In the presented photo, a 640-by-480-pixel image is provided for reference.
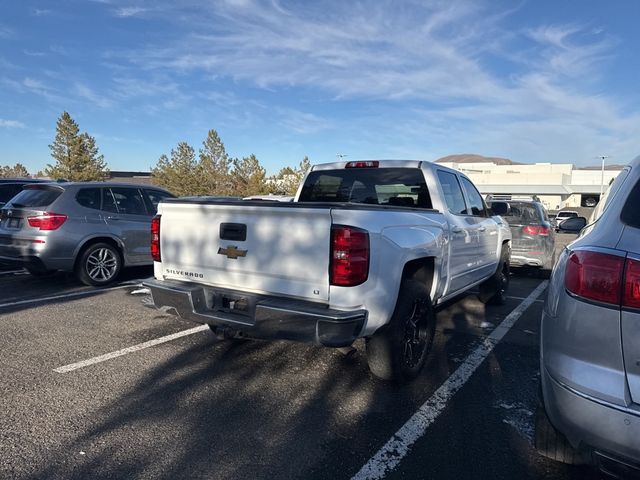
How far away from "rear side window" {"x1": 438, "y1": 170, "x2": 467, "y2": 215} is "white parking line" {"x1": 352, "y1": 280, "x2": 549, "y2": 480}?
1.50 m

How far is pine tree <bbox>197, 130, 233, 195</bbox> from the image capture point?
1779 inches

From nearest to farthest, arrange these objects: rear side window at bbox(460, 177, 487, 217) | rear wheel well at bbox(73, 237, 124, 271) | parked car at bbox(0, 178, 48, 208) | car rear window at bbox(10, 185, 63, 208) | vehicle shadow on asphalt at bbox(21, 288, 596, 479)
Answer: vehicle shadow on asphalt at bbox(21, 288, 596, 479) < rear side window at bbox(460, 177, 487, 217) < car rear window at bbox(10, 185, 63, 208) < rear wheel well at bbox(73, 237, 124, 271) < parked car at bbox(0, 178, 48, 208)

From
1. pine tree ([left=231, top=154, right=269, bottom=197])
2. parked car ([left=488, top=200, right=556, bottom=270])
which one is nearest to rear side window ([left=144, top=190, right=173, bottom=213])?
parked car ([left=488, top=200, right=556, bottom=270])

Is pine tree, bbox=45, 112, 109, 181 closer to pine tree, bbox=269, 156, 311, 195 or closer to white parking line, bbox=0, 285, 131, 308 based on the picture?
pine tree, bbox=269, 156, 311, 195

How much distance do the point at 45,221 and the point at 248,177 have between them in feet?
131

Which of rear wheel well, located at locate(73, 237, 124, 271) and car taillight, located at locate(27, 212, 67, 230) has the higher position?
car taillight, located at locate(27, 212, 67, 230)

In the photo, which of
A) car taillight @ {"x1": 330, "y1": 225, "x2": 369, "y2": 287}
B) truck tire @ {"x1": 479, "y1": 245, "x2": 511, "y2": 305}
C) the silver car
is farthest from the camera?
truck tire @ {"x1": 479, "y1": 245, "x2": 511, "y2": 305}

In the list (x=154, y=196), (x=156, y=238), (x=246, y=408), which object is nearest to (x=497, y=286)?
(x=246, y=408)

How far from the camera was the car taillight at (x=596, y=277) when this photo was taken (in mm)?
1943

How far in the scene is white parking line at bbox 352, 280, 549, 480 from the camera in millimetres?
2662

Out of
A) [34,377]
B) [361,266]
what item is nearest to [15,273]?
[34,377]

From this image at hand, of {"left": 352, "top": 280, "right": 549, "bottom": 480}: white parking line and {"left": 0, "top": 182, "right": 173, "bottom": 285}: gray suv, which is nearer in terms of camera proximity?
{"left": 352, "top": 280, "right": 549, "bottom": 480}: white parking line

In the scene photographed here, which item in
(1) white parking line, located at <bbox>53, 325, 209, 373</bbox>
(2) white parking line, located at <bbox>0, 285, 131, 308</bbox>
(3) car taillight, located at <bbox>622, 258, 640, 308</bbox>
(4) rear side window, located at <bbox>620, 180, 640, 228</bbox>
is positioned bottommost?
(1) white parking line, located at <bbox>53, 325, 209, 373</bbox>

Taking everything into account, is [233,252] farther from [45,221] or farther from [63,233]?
[45,221]
